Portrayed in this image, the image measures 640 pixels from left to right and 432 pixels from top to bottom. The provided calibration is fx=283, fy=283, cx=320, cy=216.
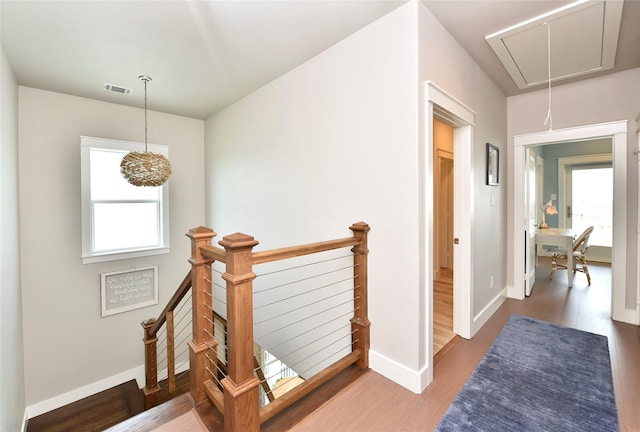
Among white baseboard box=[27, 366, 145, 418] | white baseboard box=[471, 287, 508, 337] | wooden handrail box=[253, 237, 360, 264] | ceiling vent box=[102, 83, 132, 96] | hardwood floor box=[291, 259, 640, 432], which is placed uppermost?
ceiling vent box=[102, 83, 132, 96]

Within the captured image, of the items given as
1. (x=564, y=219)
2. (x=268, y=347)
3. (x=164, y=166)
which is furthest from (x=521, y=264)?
(x=164, y=166)

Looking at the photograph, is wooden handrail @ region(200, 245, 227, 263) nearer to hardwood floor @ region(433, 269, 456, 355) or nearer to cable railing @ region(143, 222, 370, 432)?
cable railing @ region(143, 222, 370, 432)

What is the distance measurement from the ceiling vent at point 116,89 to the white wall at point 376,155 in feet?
4.59

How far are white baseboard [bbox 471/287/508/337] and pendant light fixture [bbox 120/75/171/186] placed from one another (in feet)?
11.5

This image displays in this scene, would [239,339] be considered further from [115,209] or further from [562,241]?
Answer: [562,241]

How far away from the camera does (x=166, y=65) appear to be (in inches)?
108

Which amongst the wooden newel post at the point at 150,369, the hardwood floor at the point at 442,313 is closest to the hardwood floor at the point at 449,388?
the hardwood floor at the point at 442,313

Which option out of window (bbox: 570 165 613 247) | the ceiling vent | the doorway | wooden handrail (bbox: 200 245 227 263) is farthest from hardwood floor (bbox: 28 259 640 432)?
window (bbox: 570 165 613 247)

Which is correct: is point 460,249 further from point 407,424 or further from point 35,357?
point 35,357

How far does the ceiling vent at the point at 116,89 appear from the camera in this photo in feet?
10.5

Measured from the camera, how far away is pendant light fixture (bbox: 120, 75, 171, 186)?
2861mm

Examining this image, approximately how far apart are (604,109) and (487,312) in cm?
253

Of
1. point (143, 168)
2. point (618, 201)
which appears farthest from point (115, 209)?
point (618, 201)

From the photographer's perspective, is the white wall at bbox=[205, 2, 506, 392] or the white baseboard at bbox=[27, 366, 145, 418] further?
the white baseboard at bbox=[27, 366, 145, 418]
